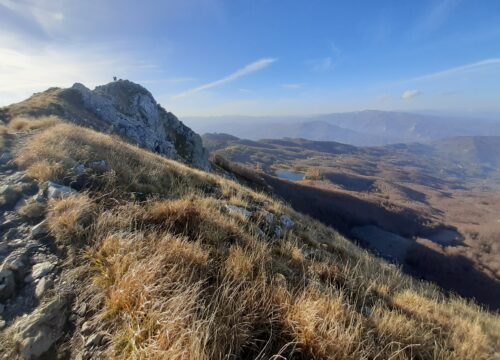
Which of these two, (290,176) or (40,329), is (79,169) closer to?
(40,329)

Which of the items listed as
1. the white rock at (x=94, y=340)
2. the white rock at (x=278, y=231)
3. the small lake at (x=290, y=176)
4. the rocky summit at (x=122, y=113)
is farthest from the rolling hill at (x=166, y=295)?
the small lake at (x=290, y=176)

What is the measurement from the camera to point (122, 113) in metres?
32.3

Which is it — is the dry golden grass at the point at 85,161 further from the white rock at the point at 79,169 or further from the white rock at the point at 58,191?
the white rock at the point at 58,191

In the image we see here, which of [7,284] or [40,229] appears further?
[40,229]

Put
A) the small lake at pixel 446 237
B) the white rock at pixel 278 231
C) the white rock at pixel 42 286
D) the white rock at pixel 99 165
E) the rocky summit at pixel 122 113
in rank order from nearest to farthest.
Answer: the white rock at pixel 42 286 < the white rock at pixel 99 165 < the white rock at pixel 278 231 < the rocky summit at pixel 122 113 < the small lake at pixel 446 237

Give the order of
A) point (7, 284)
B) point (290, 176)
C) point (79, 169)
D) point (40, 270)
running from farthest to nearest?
1. point (290, 176)
2. point (79, 169)
3. point (40, 270)
4. point (7, 284)

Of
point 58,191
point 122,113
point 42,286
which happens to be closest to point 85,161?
point 58,191

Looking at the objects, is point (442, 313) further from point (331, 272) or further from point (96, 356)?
point (96, 356)

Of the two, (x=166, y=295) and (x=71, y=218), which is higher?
(x=71, y=218)

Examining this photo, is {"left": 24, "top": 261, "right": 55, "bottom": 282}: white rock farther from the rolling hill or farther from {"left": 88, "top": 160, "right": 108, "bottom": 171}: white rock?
{"left": 88, "top": 160, "right": 108, "bottom": 171}: white rock

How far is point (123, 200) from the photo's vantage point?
5.98 m

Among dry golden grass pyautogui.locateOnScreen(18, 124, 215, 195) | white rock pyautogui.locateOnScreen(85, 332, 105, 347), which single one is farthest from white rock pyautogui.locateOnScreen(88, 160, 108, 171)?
white rock pyautogui.locateOnScreen(85, 332, 105, 347)

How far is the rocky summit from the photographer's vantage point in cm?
2225

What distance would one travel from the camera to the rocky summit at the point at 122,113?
22.2 meters
